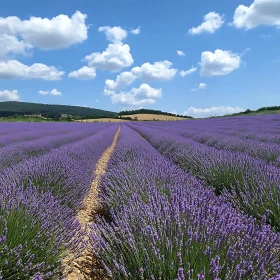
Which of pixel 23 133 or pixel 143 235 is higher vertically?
pixel 143 235

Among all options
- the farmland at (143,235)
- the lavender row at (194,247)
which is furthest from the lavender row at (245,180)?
the lavender row at (194,247)

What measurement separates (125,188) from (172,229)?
3.90 feet

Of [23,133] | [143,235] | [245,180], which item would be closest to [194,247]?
[143,235]

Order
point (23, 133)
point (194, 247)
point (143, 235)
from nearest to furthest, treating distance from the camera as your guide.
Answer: point (194, 247)
point (143, 235)
point (23, 133)

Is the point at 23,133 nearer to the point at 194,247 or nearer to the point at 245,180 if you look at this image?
the point at 245,180

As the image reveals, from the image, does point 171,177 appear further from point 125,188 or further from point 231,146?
point 231,146

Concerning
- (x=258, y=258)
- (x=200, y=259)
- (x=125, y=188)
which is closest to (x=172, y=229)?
(x=200, y=259)

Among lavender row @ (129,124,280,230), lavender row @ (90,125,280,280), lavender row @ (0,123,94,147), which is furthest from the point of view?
lavender row @ (0,123,94,147)

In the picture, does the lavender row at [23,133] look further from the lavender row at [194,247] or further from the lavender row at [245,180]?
the lavender row at [194,247]

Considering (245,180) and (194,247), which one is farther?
(245,180)

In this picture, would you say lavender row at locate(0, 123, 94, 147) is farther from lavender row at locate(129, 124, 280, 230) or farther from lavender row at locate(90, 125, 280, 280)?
lavender row at locate(90, 125, 280, 280)

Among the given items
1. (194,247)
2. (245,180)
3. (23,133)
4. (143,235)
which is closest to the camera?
(194,247)

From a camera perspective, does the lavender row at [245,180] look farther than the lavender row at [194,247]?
Yes

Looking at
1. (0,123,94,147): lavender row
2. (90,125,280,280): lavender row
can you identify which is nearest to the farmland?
(90,125,280,280): lavender row
